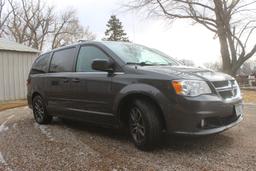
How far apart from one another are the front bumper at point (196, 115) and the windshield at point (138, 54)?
1198 millimetres

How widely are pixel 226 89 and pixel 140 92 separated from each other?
1.21 meters

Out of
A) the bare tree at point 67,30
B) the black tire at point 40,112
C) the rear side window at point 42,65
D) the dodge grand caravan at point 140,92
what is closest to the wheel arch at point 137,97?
the dodge grand caravan at point 140,92

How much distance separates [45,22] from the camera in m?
46.9

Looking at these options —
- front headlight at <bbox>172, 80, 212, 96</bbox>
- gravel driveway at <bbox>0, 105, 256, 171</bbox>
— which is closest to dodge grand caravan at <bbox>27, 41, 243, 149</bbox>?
front headlight at <bbox>172, 80, 212, 96</bbox>

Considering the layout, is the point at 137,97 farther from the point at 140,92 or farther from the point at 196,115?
the point at 196,115

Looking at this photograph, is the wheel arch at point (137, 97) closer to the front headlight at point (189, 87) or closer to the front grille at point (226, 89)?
the front headlight at point (189, 87)

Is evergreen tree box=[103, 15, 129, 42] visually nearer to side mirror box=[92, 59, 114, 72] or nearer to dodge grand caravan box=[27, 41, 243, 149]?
dodge grand caravan box=[27, 41, 243, 149]

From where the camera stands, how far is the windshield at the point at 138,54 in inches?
199

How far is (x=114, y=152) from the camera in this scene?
4.49 m

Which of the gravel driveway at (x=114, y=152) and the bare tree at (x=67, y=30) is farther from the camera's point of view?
the bare tree at (x=67, y=30)

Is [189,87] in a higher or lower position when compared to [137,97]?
higher

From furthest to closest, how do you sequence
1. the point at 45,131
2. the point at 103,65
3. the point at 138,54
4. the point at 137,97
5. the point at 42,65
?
the point at 42,65
the point at 45,131
the point at 138,54
the point at 103,65
the point at 137,97

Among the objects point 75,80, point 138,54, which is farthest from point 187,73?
point 75,80

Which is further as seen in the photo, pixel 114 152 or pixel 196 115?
pixel 114 152
